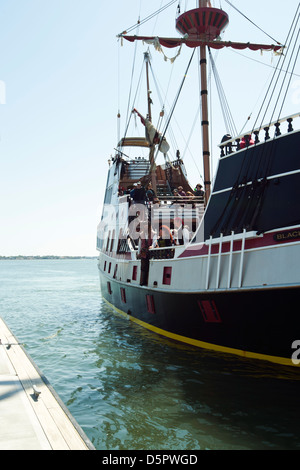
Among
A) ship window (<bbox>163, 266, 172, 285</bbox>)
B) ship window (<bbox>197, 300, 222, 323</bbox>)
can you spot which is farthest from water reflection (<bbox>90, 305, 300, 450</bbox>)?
ship window (<bbox>163, 266, 172, 285</bbox>)

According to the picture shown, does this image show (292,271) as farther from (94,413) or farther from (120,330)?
(120,330)

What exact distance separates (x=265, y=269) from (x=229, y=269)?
948mm

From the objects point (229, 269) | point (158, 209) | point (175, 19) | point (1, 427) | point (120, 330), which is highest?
point (175, 19)

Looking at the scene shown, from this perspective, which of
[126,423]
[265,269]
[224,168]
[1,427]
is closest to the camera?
[1,427]

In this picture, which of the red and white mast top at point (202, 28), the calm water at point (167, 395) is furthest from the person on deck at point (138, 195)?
the calm water at point (167, 395)

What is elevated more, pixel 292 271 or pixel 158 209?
pixel 158 209

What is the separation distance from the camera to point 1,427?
4.82 m

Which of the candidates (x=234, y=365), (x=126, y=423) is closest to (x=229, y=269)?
(x=234, y=365)

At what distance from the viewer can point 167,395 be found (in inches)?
306

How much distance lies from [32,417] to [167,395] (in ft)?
11.0

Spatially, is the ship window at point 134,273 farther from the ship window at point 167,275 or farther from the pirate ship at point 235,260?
the ship window at point 167,275

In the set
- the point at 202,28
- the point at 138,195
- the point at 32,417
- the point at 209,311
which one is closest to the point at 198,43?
the point at 202,28

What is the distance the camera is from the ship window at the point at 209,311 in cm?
978

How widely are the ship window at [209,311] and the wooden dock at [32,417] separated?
14.8ft
